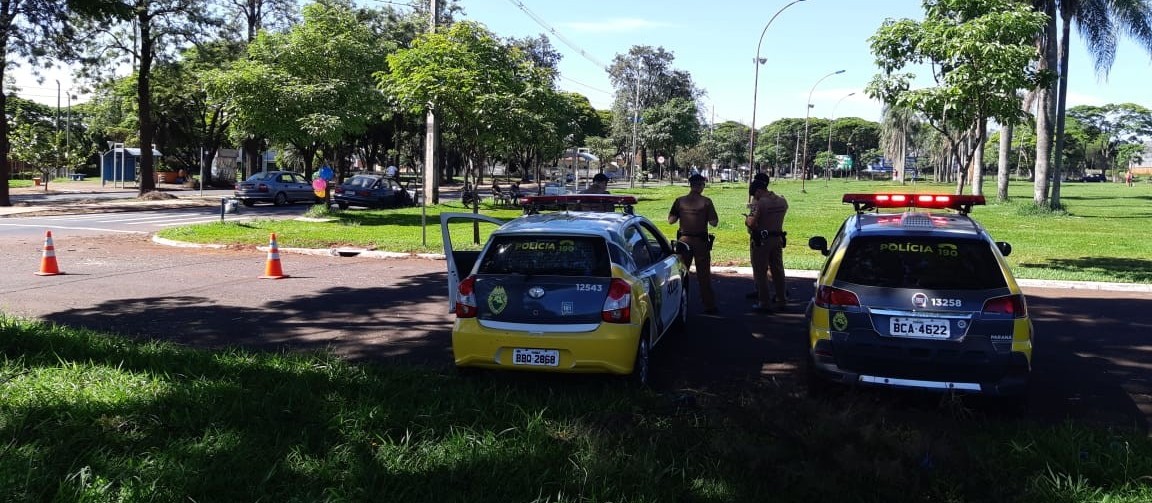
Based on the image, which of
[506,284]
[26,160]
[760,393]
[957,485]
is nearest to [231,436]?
[506,284]

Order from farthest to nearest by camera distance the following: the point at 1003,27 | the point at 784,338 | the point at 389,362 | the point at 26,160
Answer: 1. the point at 26,160
2. the point at 1003,27
3. the point at 784,338
4. the point at 389,362

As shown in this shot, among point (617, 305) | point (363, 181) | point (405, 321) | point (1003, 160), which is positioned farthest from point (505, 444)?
point (1003, 160)

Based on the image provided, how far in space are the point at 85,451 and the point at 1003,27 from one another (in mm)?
12591

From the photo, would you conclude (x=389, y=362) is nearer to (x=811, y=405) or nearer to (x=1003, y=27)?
(x=811, y=405)

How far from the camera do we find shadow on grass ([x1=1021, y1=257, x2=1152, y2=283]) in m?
12.8

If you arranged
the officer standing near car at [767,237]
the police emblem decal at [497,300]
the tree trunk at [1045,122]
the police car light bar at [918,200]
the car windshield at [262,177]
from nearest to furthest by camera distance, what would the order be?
the police emblem decal at [497,300] → the police car light bar at [918,200] → the officer standing near car at [767,237] → the tree trunk at [1045,122] → the car windshield at [262,177]

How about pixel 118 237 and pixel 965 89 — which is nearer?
pixel 965 89

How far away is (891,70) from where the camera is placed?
13266mm

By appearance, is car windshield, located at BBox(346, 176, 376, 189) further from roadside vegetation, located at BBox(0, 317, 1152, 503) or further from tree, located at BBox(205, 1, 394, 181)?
roadside vegetation, located at BBox(0, 317, 1152, 503)

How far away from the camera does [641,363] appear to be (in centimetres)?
608

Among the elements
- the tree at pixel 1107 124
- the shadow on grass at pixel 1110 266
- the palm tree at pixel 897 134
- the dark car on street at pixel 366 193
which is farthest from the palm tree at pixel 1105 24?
the tree at pixel 1107 124

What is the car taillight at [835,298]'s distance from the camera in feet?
17.6

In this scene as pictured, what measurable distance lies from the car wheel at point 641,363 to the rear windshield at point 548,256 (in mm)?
623

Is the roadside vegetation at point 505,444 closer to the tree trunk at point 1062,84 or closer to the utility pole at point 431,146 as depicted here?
the utility pole at point 431,146
